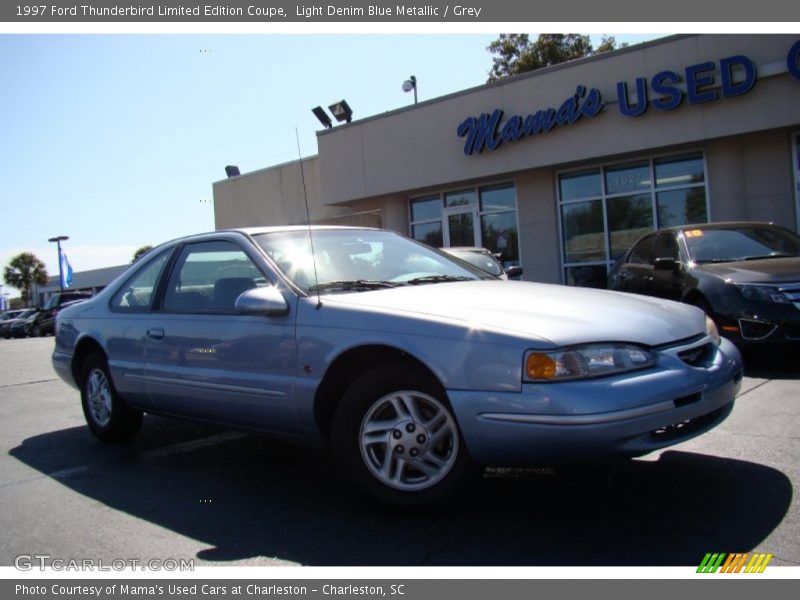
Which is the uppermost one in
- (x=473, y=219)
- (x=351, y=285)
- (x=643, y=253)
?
(x=473, y=219)

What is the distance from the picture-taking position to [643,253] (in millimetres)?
8977

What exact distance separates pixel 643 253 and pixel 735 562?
22.0 ft

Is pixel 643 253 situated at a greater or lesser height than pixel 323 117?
lesser

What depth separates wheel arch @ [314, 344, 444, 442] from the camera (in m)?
3.49

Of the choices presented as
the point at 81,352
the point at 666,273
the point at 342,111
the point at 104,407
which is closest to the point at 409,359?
the point at 104,407

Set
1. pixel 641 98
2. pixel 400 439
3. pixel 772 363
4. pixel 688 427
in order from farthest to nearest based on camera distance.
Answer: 1. pixel 641 98
2. pixel 772 363
3. pixel 400 439
4. pixel 688 427

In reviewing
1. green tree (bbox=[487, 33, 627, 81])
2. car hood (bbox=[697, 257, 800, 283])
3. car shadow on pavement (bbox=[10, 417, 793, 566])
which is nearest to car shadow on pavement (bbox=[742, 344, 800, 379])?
car hood (bbox=[697, 257, 800, 283])

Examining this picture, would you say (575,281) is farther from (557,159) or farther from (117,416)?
(117,416)

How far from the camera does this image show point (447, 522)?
3.29m

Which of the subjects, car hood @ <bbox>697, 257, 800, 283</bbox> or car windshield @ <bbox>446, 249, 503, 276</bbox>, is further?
car windshield @ <bbox>446, 249, 503, 276</bbox>

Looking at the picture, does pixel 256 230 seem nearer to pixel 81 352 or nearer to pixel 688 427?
pixel 81 352

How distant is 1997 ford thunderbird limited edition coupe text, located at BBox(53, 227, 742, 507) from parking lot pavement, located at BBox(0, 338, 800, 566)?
0.33m

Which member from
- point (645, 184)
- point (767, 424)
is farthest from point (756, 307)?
point (645, 184)

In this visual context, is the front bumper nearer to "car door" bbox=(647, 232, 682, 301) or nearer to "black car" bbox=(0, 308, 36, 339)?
"car door" bbox=(647, 232, 682, 301)
